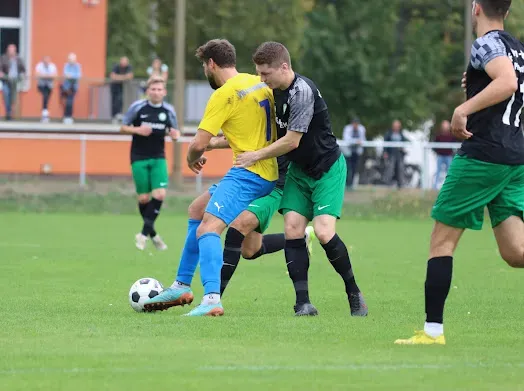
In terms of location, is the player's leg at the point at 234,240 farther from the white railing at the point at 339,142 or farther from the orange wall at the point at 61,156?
the orange wall at the point at 61,156

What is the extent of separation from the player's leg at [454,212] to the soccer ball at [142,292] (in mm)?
2816

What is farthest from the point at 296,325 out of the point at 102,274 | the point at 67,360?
the point at 102,274

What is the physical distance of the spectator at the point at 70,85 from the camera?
3472 cm

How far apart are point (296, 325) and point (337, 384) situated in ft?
8.46

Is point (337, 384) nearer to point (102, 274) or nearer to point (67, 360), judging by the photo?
point (67, 360)

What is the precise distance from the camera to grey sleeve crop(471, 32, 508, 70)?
7766 mm

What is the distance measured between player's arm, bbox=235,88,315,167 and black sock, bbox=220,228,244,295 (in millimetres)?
1022

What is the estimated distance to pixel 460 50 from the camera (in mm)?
46969

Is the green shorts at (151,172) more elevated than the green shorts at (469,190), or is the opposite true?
the green shorts at (469,190)

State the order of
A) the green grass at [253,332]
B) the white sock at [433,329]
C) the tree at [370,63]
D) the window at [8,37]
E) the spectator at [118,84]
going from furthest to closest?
the tree at [370,63]
the window at [8,37]
the spectator at [118,84]
the white sock at [433,329]
the green grass at [253,332]

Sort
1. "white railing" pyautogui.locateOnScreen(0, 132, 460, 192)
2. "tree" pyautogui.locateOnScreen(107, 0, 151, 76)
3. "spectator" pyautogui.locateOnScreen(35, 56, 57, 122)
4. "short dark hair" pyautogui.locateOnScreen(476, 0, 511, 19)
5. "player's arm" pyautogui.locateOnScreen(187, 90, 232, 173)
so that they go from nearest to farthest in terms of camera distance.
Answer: "short dark hair" pyautogui.locateOnScreen(476, 0, 511, 19) < "player's arm" pyautogui.locateOnScreen(187, 90, 232, 173) < "white railing" pyautogui.locateOnScreen(0, 132, 460, 192) < "spectator" pyautogui.locateOnScreen(35, 56, 57, 122) < "tree" pyautogui.locateOnScreen(107, 0, 151, 76)

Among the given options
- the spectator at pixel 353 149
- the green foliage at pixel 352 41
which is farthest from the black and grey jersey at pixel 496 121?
the green foliage at pixel 352 41

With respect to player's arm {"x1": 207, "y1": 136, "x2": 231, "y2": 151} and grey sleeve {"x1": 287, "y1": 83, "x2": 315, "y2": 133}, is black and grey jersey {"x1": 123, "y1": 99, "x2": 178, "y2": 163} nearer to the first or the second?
player's arm {"x1": 207, "y1": 136, "x2": 231, "y2": 151}

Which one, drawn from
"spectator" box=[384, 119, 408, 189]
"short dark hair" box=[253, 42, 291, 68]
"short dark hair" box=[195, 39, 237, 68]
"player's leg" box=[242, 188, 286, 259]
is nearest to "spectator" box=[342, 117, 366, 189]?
"spectator" box=[384, 119, 408, 189]
